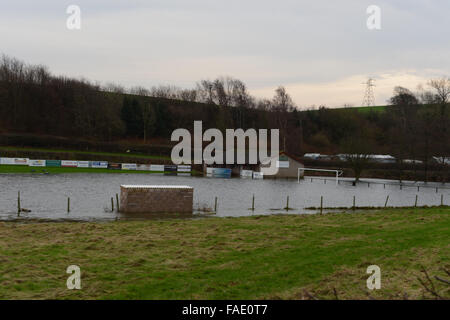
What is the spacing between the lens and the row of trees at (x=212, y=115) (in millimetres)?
93312

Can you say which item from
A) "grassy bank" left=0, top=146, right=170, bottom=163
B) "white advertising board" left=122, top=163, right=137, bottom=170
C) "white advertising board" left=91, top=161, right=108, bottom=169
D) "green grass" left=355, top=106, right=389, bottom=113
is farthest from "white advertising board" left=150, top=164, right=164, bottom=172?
"green grass" left=355, top=106, right=389, bottom=113

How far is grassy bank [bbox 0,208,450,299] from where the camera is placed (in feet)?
32.4

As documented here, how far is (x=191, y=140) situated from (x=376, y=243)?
315 feet

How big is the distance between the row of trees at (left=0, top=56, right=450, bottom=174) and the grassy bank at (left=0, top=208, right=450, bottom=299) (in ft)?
218

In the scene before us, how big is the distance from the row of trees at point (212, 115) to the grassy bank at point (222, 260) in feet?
218

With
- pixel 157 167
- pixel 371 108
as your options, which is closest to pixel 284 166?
pixel 157 167

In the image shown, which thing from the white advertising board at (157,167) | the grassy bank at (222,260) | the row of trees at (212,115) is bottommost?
the white advertising board at (157,167)

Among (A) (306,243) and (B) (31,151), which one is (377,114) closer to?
(B) (31,151)

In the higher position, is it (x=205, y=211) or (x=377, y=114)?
(x=377, y=114)

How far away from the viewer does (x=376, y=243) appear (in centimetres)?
1588

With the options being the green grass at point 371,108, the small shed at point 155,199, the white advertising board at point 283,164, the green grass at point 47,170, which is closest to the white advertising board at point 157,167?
the green grass at point 47,170

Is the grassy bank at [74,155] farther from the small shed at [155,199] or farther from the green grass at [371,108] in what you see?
the green grass at [371,108]

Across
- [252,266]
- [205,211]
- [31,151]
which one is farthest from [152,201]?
[31,151]

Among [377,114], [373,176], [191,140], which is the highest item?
[377,114]
